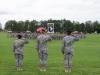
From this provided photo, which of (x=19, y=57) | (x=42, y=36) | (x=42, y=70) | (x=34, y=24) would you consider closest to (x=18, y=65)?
(x=19, y=57)

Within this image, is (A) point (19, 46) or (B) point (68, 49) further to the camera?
(A) point (19, 46)

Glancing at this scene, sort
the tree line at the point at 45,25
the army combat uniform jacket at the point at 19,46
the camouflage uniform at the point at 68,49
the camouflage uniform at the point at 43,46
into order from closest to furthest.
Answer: the camouflage uniform at the point at 68,49 → the camouflage uniform at the point at 43,46 → the army combat uniform jacket at the point at 19,46 → the tree line at the point at 45,25

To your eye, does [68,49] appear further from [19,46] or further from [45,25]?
[45,25]

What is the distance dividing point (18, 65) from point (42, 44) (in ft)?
4.65

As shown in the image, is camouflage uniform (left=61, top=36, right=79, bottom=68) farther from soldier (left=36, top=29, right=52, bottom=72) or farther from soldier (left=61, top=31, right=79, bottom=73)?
soldier (left=36, top=29, right=52, bottom=72)

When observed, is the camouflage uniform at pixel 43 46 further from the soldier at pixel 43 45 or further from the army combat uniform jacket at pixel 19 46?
the army combat uniform jacket at pixel 19 46

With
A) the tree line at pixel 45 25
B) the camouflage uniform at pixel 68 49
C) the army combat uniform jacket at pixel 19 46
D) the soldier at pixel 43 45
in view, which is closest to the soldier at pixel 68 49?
the camouflage uniform at pixel 68 49

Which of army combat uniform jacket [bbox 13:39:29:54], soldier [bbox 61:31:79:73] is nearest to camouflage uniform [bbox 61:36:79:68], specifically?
soldier [bbox 61:31:79:73]

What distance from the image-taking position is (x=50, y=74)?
8.64 metres

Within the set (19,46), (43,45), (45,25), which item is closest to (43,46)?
(43,45)

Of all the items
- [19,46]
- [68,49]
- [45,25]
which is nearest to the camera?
[68,49]

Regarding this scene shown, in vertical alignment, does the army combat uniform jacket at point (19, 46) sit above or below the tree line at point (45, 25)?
below

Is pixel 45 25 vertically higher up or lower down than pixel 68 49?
higher up

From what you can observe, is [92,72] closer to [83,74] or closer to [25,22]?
[83,74]
